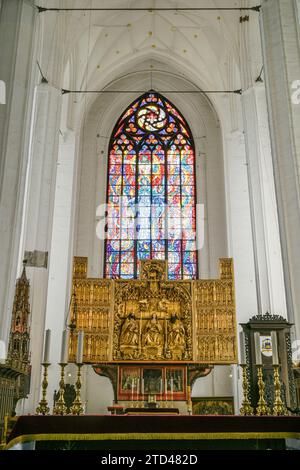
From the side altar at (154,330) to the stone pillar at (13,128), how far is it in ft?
13.2

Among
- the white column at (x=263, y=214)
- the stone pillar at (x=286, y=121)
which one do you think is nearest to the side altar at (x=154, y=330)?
the white column at (x=263, y=214)

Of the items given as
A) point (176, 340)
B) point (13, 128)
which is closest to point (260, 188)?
point (176, 340)

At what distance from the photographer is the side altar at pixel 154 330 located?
13852mm

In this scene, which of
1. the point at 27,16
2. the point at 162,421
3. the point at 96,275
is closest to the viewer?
the point at 162,421

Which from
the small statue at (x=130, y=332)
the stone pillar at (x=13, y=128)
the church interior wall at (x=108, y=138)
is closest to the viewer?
the stone pillar at (x=13, y=128)

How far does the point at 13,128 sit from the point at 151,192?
34.5 feet

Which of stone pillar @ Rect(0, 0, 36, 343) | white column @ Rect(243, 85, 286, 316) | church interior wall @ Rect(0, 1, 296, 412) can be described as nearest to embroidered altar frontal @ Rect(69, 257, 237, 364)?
white column @ Rect(243, 85, 286, 316)

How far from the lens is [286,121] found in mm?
10297

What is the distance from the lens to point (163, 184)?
20797 millimetres

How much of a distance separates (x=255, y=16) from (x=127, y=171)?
817 centimetres

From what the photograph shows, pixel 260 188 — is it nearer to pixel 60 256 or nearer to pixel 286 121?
pixel 286 121

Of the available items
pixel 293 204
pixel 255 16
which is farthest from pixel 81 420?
pixel 255 16

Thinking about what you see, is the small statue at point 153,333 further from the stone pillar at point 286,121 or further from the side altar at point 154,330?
the stone pillar at point 286,121

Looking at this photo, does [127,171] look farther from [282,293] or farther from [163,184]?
[282,293]
